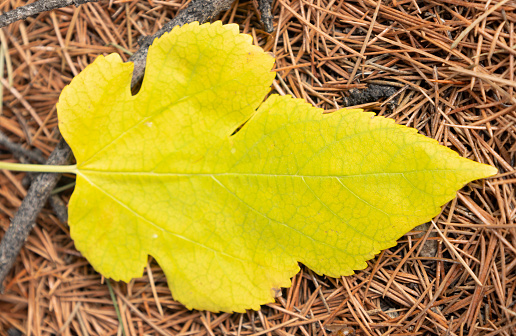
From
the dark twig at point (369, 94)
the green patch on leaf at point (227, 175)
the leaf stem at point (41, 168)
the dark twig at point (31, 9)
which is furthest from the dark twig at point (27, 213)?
the dark twig at point (369, 94)

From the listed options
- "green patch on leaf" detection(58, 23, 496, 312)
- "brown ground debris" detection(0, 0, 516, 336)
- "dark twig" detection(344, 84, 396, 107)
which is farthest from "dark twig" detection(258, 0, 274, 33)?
"dark twig" detection(344, 84, 396, 107)

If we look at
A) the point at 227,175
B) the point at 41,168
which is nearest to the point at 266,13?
the point at 227,175

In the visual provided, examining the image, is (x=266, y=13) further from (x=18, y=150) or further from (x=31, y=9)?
(x=18, y=150)

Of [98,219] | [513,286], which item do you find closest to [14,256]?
[98,219]

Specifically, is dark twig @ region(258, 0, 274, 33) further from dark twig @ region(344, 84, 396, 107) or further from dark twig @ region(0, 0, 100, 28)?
dark twig @ region(0, 0, 100, 28)

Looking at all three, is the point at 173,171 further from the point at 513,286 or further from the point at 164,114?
the point at 513,286
